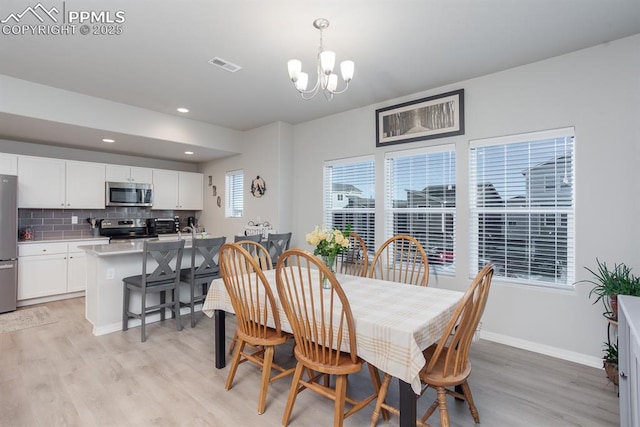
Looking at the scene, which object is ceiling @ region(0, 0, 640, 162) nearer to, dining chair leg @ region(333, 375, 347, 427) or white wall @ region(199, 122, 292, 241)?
white wall @ region(199, 122, 292, 241)

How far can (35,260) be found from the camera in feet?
14.7

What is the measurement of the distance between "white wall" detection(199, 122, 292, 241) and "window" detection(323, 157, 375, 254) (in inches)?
26.5

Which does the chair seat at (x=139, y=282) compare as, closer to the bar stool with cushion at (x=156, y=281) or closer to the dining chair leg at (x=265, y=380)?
the bar stool with cushion at (x=156, y=281)

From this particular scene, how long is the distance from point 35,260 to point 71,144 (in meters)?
1.77

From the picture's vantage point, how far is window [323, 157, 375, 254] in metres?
4.38

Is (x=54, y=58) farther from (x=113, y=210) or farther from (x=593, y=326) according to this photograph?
(x=593, y=326)

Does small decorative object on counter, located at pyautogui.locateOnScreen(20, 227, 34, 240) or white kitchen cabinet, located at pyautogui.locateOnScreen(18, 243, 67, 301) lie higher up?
small decorative object on counter, located at pyautogui.locateOnScreen(20, 227, 34, 240)

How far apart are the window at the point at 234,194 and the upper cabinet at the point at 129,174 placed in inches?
53.6

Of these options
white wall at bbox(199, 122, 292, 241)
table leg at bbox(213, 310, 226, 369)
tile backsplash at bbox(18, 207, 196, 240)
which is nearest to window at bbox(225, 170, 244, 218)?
white wall at bbox(199, 122, 292, 241)

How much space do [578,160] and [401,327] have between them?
246 cm

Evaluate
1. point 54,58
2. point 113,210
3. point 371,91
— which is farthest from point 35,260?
point 371,91

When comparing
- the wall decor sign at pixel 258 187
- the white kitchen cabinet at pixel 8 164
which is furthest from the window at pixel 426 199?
the white kitchen cabinet at pixel 8 164

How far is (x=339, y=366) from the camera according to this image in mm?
1735

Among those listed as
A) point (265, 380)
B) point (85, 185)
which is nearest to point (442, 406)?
point (265, 380)
